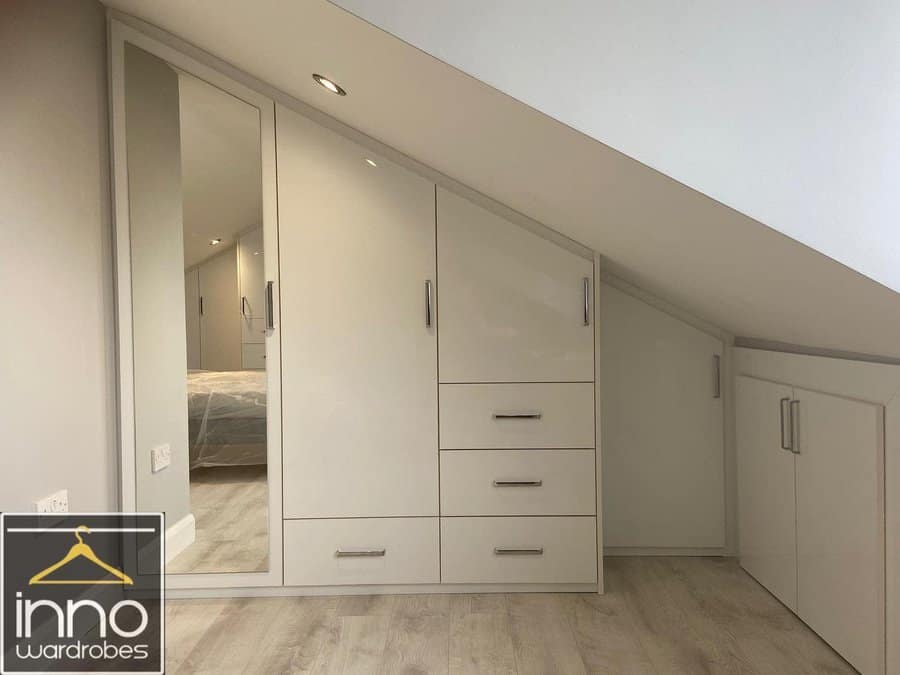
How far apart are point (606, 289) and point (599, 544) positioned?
1047mm

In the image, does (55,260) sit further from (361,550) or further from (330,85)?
(361,550)

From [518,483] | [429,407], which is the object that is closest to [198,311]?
[429,407]

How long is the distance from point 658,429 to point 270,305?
1661 mm

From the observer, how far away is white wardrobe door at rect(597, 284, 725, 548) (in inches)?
124

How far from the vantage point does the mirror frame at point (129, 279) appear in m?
2.69

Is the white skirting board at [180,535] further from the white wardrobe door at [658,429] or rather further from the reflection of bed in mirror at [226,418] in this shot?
the white wardrobe door at [658,429]

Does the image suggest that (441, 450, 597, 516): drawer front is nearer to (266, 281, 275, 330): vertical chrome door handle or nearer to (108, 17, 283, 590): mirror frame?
(108, 17, 283, 590): mirror frame

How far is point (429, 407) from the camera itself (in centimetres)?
279

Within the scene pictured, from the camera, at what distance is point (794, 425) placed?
7.95 ft

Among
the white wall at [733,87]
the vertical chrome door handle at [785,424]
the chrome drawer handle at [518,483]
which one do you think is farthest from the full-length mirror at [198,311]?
the vertical chrome door handle at [785,424]

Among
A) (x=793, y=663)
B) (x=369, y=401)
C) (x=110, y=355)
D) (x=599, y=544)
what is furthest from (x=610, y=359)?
(x=110, y=355)

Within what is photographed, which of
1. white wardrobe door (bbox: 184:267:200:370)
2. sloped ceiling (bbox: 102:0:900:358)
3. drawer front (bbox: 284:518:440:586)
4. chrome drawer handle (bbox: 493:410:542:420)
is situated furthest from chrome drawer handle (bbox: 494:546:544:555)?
white wardrobe door (bbox: 184:267:200:370)

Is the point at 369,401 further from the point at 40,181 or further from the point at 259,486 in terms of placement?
A: the point at 40,181

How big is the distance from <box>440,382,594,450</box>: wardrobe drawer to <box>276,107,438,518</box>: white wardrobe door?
8 centimetres
